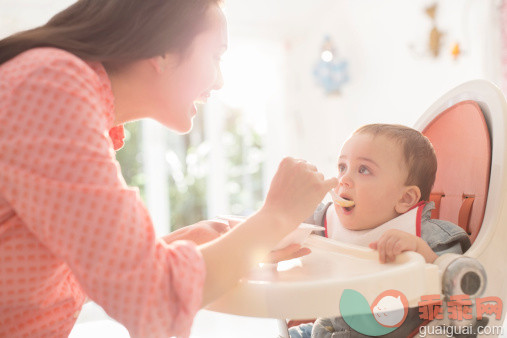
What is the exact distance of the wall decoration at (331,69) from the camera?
14.0 feet

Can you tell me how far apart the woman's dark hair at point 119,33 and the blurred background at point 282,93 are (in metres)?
2.83

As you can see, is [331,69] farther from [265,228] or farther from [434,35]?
[265,228]

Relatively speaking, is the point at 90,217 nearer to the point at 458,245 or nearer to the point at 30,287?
the point at 30,287

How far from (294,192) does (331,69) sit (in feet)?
12.1

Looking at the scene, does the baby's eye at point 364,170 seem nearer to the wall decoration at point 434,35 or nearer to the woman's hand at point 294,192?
the woman's hand at point 294,192

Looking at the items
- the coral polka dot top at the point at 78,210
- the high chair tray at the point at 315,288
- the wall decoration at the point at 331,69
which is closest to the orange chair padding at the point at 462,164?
the high chair tray at the point at 315,288

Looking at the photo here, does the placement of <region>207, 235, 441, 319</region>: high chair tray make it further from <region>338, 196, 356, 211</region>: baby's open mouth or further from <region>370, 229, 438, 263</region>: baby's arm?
<region>338, 196, 356, 211</region>: baby's open mouth

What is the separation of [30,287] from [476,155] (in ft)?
3.03

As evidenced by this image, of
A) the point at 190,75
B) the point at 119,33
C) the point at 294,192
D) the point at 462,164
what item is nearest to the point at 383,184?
the point at 462,164

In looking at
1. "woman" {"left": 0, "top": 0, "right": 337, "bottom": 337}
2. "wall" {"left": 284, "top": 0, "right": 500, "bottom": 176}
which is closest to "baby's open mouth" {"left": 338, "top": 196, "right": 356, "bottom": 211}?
"woman" {"left": 0, "top": 0, "right": 337, "bottom": 337}

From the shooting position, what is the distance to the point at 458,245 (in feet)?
3.33

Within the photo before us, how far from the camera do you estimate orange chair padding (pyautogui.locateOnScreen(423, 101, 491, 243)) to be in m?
1.07

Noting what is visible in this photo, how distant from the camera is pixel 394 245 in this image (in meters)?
0.93

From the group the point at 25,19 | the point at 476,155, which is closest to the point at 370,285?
the point at 476,155
